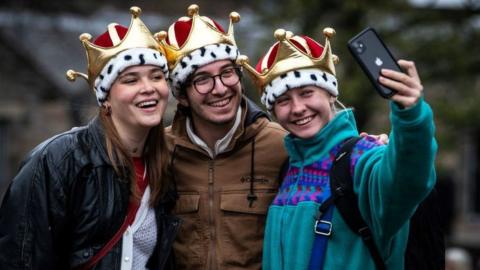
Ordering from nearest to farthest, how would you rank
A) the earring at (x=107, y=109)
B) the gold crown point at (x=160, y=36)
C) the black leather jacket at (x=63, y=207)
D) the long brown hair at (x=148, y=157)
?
the black leather jacket at (x=63, y=207), the long brown hair at (x=148, y=157), the earring at (x=107, y=109), the gold crown point at (x=160, y=36)

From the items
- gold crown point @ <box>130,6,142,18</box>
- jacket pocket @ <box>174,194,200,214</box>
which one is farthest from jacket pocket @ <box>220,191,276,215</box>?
gold crown point @ <box>130,6,142,18</box>

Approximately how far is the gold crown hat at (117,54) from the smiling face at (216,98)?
0.22 m

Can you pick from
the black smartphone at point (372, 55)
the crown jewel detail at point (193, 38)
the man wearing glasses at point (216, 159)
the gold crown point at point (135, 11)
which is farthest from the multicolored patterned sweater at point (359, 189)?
the gold crown point at point (135, 11)

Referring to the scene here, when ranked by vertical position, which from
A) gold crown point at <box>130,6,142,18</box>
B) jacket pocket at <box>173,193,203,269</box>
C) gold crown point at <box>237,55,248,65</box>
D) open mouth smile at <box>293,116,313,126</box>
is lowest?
jacket pocket at <box>173,193,203,269</box>

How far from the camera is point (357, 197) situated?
11.9 ft

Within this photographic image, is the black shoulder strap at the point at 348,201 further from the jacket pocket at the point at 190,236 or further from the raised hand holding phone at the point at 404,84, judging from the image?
the jacket pocket at the point at 190,236

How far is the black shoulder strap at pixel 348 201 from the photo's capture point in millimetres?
3611

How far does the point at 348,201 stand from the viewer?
364cm

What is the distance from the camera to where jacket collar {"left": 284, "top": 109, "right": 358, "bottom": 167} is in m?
3.88

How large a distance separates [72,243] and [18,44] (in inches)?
575

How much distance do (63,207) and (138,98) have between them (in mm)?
637

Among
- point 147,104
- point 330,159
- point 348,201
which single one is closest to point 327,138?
point 330,159

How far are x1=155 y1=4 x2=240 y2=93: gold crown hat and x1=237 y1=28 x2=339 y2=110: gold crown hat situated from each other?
0.21 meters

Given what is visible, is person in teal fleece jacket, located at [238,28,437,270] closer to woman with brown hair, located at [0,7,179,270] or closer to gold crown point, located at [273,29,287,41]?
gold crown point, located at [273,29,287,41]
